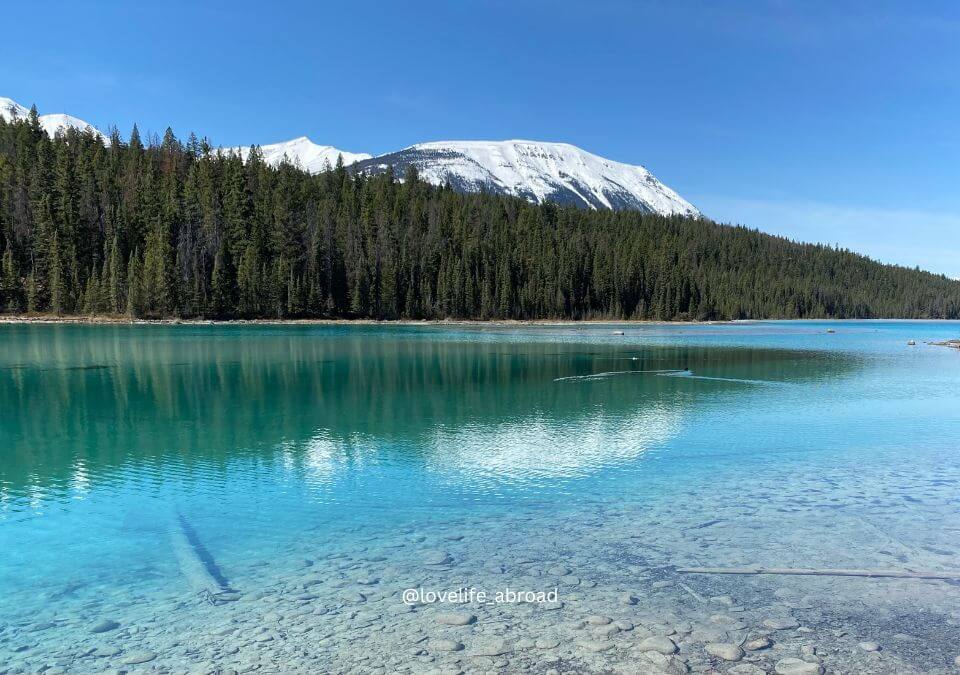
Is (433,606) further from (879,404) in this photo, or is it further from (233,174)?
(233,174)

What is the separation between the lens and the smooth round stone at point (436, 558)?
955 cm

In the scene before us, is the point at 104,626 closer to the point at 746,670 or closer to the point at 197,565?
the point at 197,565

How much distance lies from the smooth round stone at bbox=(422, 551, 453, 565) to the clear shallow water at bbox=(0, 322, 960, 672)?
80mm

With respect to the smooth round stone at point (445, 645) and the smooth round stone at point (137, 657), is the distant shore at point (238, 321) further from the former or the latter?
the smooth round stone at point (445, 645)

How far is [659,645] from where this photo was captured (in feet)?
23.3

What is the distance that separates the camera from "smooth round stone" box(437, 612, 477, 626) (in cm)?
764

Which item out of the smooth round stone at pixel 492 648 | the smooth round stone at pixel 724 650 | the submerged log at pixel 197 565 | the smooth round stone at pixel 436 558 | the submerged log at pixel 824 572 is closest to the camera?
the smooth round stone at pixel 724 650

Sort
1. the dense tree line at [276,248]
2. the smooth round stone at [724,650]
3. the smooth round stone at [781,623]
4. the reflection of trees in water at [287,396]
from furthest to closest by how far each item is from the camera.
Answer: the dense tree line at [276,248], the reflection of trees in water at [287,396], the smooth round stone at [781,623], the smooth round stone at [724,650]

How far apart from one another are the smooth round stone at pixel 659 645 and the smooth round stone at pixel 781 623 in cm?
132

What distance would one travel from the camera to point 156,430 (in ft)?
66.4

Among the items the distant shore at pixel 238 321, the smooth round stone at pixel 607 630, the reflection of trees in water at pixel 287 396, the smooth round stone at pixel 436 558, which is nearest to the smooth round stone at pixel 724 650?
the smooth round stone at pixel 607 630

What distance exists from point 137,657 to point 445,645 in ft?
10.9

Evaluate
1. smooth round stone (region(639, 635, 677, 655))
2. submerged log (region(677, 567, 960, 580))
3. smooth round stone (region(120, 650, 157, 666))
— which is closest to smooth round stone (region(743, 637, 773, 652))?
smooth round stone (region(639, 635, 677, 655))

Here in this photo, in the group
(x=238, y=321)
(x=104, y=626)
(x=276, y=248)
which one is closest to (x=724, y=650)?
(x=104, y=626)
